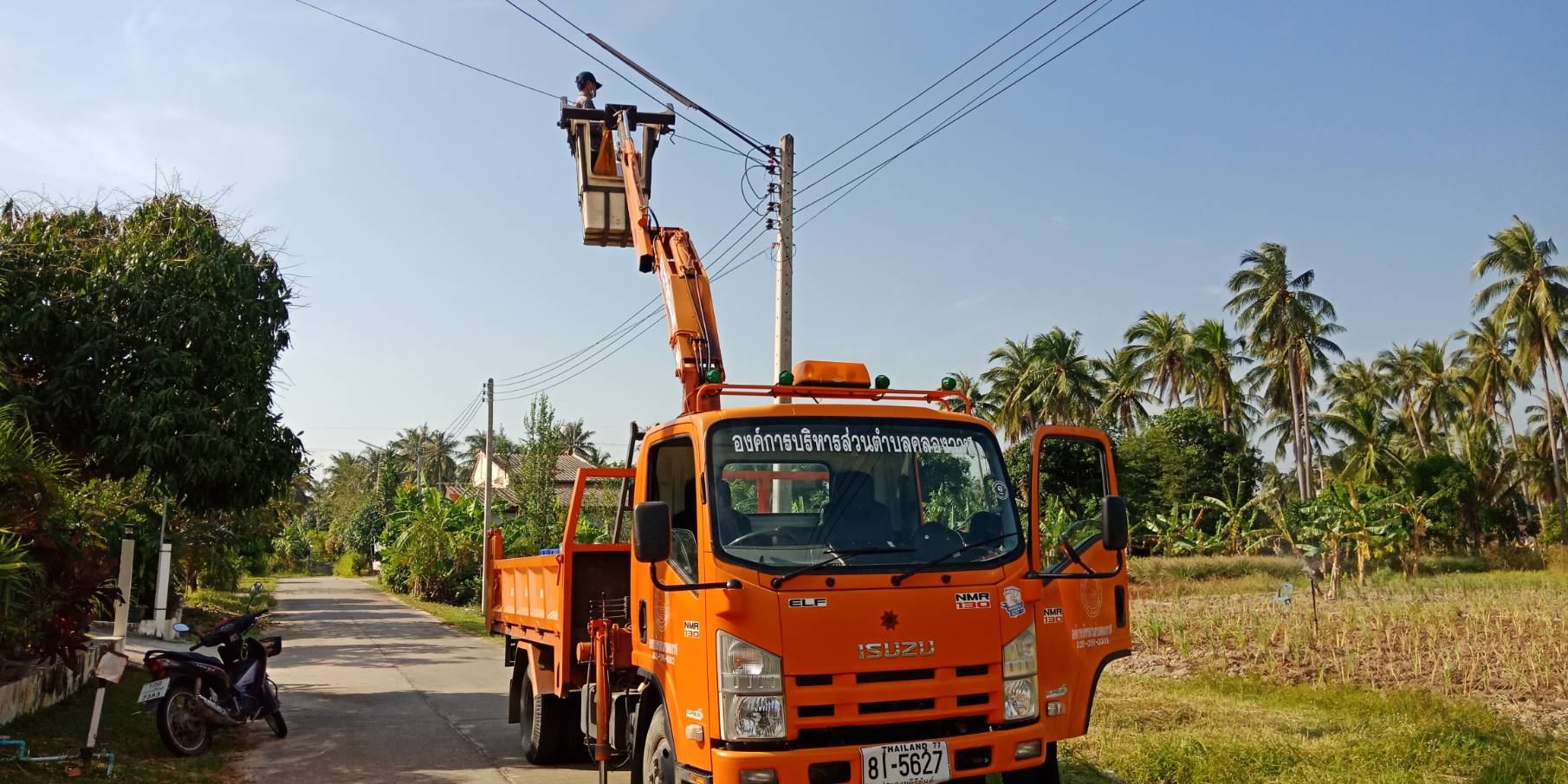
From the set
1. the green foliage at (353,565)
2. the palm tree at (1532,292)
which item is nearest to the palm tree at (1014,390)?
the palm tree at (1532,292)

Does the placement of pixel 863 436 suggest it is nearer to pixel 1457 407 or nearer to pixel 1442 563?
pixel 1442 563

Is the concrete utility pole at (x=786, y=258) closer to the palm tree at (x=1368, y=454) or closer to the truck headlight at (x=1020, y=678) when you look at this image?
the truck headlight at (x=1020, y=678)

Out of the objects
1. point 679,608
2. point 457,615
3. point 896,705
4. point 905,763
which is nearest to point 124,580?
point 679,608

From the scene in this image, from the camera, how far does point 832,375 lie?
6832 mm

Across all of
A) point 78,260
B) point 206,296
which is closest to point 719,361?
point 206,296

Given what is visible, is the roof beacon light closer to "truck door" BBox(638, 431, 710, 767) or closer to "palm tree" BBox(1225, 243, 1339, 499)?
"truck door" BBox(638, 431, 710, 767)

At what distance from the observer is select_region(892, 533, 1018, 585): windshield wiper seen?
216 inches

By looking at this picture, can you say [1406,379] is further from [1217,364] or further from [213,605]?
[213,605]

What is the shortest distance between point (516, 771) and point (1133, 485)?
42.1 meters

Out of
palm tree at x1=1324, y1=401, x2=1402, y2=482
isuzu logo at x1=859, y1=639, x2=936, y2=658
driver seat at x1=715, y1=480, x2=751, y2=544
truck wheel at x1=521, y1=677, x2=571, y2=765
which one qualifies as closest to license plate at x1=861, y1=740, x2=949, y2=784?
isuzu logo at x1=859, y1=639, x2=936, y2=658

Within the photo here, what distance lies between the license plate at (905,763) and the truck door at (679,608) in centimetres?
80

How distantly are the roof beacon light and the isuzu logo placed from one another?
1852 mm

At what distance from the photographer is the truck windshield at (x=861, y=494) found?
18.4 ft

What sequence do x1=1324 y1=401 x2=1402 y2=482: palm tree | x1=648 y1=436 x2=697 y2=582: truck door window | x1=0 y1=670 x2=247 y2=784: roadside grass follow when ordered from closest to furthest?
x1=648 y1=436 x2=697 y2=582: truck door window
x1=0 y1=670 x2=247 y2=784: roadside grass
x1=1324 y1=401 x2=1402 y2=482: palm tree
